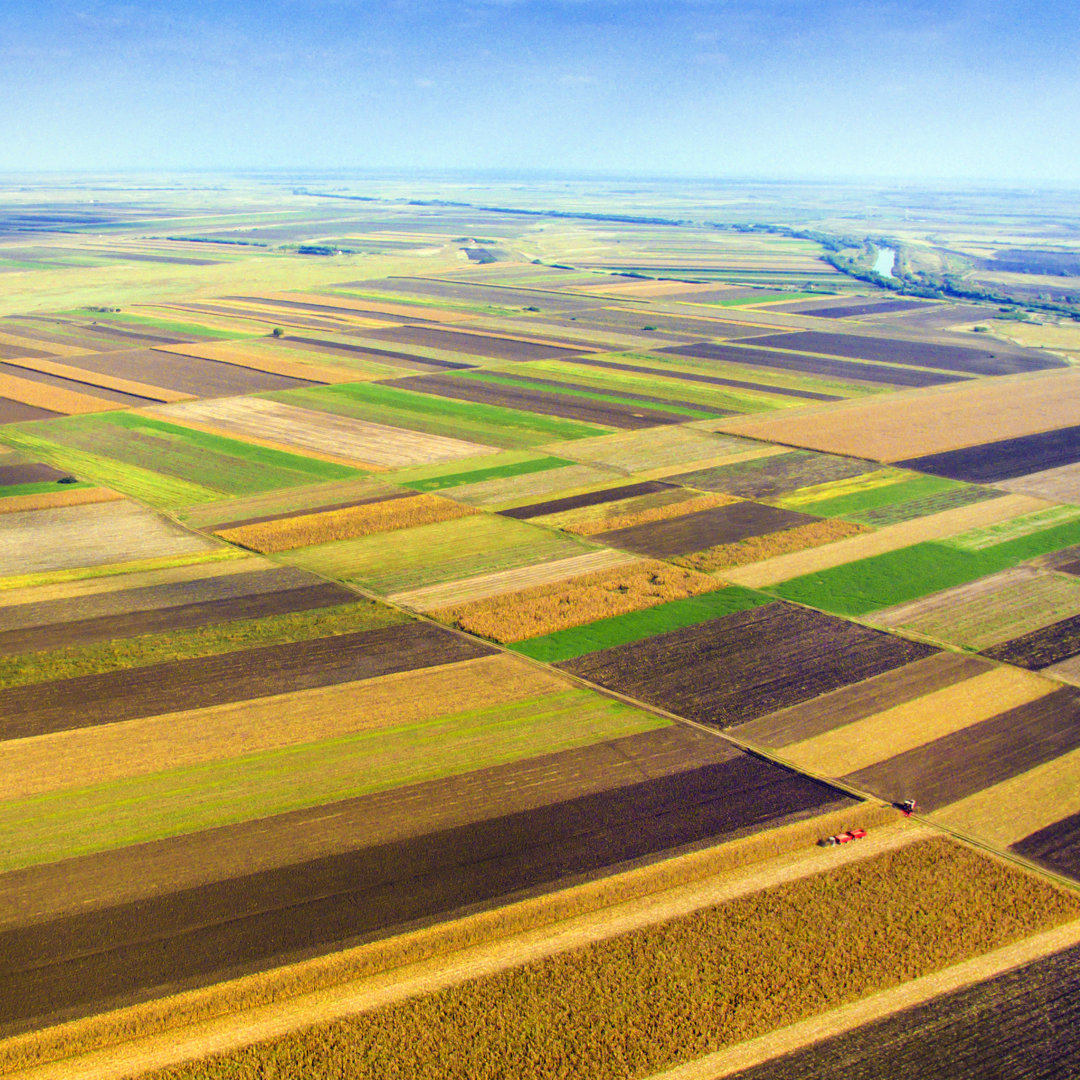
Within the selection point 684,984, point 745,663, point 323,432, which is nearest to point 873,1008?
point 684,984

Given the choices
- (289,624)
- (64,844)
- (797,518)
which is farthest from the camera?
(797,518)

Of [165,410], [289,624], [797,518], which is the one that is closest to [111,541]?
[289,624]

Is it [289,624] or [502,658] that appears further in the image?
[289,624]

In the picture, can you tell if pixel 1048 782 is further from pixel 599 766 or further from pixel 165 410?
pixel 165 410

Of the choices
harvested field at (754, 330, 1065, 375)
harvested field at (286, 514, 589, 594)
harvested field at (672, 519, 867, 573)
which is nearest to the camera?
harvested field at (286, 514, 589, 594)

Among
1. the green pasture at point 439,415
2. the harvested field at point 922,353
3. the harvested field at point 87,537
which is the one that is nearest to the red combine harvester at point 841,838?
the harvested field at point 87,537

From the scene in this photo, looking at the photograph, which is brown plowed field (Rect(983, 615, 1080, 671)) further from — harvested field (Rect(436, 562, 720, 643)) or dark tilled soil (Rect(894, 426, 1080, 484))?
dark tilled soil (Rect(894, 426, 1080, 484))

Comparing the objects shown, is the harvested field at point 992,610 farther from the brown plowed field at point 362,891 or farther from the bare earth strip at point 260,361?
the bare earth strip at point 260,361

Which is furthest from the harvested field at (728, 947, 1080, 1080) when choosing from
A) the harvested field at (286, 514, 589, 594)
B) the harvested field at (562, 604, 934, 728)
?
the harvested field at (286, 514, 589, 594)
